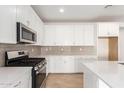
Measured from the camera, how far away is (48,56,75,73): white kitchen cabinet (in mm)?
6465

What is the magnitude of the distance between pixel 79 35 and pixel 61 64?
1.42 meters

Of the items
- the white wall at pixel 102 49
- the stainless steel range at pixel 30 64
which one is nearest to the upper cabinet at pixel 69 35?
the white wall at pixel 102 49

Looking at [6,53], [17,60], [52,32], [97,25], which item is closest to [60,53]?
[52,32]

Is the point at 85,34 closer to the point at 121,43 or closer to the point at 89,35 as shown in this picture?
the point at 89,35

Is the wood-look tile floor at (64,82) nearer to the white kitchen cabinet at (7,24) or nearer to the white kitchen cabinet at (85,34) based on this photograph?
the white kitchen cabinet at (85,34)

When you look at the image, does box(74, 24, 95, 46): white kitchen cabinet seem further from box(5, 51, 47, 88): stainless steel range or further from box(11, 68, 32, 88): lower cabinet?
box(11, 68, 32, 88): lower cabinet

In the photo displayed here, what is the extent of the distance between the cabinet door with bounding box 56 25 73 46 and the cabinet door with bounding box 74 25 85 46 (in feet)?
0.55

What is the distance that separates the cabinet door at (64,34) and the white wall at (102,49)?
1225 millimetres

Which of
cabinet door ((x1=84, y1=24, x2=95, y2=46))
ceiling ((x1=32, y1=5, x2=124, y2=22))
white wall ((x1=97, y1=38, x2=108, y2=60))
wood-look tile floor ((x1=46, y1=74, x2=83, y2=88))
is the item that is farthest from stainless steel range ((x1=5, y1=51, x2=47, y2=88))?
white wall ((x1=97, y1=38, x2=108, y2=60))

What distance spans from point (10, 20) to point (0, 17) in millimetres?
354

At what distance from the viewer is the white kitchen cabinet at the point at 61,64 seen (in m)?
6.46

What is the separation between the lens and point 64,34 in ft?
21.8

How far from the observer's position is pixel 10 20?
2.18 meters
